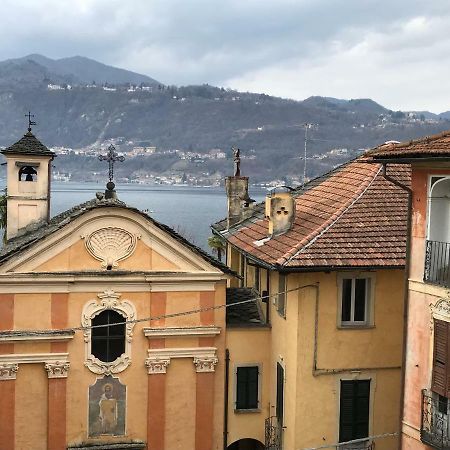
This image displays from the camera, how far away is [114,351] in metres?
22.0

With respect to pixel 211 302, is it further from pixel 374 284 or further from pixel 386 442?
pixel 386 442

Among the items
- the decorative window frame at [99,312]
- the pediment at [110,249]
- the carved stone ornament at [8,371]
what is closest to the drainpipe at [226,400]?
the pediment at [110,249]

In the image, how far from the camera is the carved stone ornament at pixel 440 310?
14703 millimetres

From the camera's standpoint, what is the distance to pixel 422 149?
1468 cm

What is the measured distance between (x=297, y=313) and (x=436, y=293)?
18.5ft

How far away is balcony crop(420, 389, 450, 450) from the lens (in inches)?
579

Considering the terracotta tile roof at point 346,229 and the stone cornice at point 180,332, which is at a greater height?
the terracotta tile roof at point 346,229

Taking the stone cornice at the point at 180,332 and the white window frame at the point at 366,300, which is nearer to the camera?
the white window frame at the point at 366,300

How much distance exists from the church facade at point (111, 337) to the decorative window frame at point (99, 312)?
3 cm

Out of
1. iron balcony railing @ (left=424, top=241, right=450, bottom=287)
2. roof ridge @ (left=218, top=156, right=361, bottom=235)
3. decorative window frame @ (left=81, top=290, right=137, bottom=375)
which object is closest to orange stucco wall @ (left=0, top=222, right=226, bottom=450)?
decorative window frame @ (left=81, top=290, right=137, bottom=375)

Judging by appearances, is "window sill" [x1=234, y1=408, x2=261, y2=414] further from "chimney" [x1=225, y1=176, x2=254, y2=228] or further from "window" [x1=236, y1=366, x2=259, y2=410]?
"chimney" [x1=225, y1=176, x2=254, y2=228]

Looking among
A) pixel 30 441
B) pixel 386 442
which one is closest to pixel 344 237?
pixel 386 442

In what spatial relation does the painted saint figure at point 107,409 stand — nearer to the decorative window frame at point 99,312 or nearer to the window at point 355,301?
the decorative window frame at point 99,312

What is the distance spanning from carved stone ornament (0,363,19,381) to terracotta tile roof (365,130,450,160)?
1238cm
